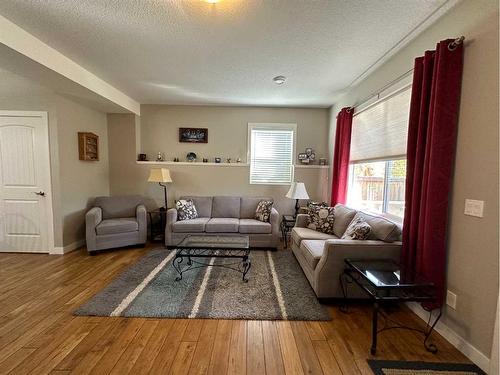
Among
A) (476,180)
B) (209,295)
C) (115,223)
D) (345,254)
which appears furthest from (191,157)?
(476,180)

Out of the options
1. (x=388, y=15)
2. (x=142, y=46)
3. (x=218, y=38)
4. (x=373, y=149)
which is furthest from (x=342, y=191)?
(x=142, y=46)

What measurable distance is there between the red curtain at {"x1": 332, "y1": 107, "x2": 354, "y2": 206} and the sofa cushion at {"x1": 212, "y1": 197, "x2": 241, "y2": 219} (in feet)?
5.70

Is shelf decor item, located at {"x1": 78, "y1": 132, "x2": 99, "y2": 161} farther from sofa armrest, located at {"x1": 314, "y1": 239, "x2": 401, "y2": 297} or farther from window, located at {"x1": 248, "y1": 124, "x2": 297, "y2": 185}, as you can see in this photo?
sofa armrest, located at {"x1": 314, "y1": 239, "x2": 401, "y2": 297}

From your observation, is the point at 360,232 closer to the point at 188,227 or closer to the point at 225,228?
the point at 225,228

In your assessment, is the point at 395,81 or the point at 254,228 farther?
the point at 254,228

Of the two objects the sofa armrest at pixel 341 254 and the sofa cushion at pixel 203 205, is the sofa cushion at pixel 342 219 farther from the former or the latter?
the sofa cushion at pixel 203 205

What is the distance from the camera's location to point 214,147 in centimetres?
478

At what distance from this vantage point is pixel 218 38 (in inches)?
92.3

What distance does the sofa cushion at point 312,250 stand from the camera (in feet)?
8.26

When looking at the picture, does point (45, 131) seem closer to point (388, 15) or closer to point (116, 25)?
point (116, 25)

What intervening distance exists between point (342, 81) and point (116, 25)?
9.25ft

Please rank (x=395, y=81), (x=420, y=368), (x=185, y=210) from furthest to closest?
(x=185, y=210), (x=395, y=81), (x=420, y=368)

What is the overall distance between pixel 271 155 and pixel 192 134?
1.65 metres

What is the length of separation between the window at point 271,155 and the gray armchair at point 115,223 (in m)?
2.19
